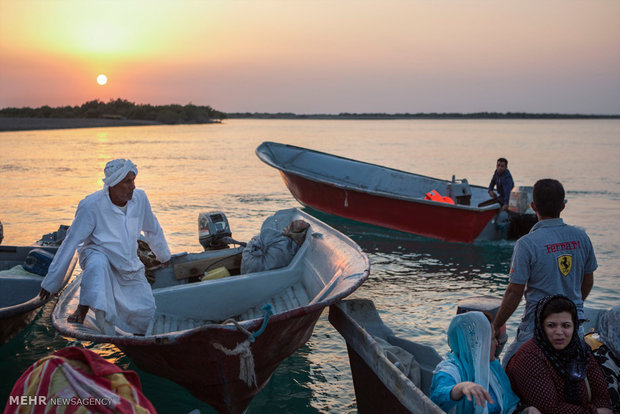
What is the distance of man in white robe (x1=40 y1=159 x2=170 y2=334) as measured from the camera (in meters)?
4.05

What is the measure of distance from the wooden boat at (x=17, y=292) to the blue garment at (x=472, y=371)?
3062 millimetres

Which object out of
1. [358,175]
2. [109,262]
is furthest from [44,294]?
[358,175]

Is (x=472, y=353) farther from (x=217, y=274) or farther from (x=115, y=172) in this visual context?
(x=217, y=274)

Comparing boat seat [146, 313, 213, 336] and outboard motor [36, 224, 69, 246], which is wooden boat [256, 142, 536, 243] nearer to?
outboard motor [36, 224, 69, 246]

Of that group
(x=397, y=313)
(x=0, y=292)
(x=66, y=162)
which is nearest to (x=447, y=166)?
(x=66, y=162)

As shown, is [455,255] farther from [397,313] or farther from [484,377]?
[484,377]

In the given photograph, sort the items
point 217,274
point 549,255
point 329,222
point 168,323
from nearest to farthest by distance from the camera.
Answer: point 549,255, point 168,323, point 217,274, point 329,222

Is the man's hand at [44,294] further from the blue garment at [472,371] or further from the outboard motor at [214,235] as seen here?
the blue garment at [472,371]

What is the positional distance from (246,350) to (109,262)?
1.41 metres

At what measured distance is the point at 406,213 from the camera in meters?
10.3

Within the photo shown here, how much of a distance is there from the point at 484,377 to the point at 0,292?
4969 millimetres

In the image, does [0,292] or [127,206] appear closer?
[127,206]

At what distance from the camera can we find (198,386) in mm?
3938

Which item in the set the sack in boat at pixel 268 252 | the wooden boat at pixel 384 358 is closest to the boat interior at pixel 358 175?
the sack in boat at pixel 268 252
